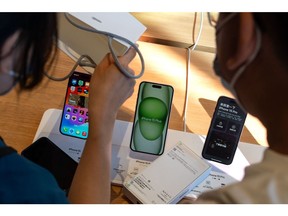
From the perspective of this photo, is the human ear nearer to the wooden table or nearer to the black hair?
the black hair

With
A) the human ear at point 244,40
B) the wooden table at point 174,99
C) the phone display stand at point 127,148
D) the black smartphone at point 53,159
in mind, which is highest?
the human ear at point 244,40

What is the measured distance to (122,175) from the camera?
0.83m

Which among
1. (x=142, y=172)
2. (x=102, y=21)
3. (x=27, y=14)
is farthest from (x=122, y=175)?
(x=27, y=14)

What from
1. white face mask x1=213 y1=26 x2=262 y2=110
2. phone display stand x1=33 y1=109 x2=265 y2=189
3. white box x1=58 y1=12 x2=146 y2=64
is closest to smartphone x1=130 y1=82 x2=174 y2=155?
phone display stand x1=33 y1=109 x2=265 y2=189

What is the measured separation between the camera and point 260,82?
0.54 meters

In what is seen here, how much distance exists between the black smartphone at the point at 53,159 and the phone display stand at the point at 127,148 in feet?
0.10

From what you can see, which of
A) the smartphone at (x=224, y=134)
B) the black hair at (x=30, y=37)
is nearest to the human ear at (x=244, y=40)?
the black hair at (x=30, y=37)

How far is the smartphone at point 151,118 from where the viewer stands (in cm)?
86

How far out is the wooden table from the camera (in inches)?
35.0

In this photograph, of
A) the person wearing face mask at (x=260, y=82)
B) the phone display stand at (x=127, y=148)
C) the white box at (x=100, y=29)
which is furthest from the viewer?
the phone display stand at (x=127, y=148)

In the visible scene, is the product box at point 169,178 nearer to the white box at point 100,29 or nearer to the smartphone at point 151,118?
the smartphone at point 151,118

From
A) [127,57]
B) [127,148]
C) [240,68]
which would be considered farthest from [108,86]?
[240,68]

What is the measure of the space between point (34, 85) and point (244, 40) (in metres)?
0.32
